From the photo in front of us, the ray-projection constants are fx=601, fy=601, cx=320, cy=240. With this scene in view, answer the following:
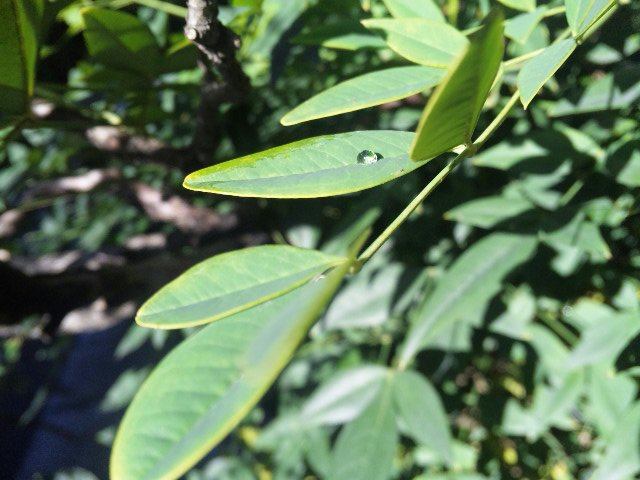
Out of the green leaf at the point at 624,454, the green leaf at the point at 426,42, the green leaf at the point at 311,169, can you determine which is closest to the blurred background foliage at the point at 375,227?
the green leaf at the point at 624,454

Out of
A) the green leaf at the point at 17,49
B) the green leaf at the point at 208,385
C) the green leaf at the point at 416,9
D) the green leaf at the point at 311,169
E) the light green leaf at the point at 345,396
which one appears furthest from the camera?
the light green leaf at the point at 345,396

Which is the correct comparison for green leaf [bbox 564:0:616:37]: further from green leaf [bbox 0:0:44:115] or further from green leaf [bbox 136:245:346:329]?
green leaf [bbox 0:0:44:115]

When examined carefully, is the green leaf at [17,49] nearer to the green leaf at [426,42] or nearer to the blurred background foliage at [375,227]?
the blurred background foliage at [375,227]

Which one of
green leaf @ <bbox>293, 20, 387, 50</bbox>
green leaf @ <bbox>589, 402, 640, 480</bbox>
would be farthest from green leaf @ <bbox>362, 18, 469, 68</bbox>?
green leaf @ <bbox>589, 402, 640, 480</bbox>

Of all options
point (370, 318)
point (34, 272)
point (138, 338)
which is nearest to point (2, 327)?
point (34, 272)

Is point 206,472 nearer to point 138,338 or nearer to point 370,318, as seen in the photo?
point 138,338

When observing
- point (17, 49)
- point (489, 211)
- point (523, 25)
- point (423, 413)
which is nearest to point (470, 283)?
point (489, 211)

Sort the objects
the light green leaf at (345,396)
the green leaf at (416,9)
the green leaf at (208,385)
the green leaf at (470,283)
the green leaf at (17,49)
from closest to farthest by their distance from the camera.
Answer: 1. the green leaf at (208,385)
2. the green leaf at (17,49)
3. the green leaf at (416,9)
4. the green leaf at (470,283)
5. the light green leaf at (345,396)
